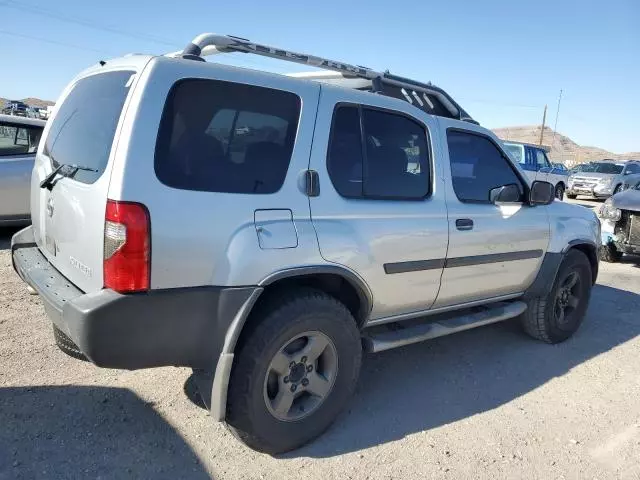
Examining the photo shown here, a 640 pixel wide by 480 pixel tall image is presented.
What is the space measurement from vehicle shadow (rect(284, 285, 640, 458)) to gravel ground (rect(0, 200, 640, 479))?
0.01 meters

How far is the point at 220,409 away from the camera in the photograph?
254 cm

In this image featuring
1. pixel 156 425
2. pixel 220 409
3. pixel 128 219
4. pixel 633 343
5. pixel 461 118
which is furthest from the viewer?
pixel 633 343

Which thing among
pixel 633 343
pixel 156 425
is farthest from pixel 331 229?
pixel 633 343

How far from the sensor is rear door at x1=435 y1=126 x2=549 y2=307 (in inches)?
140

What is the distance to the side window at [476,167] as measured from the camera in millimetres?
3652

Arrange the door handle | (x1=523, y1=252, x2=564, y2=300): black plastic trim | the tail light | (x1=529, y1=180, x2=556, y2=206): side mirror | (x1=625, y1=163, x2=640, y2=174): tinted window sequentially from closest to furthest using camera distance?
1. the tail light
2. the door handle
3. (x1=529, y1=180, x2=556, y2=206): side mirror
4. (x1=523, y1=252, x2=564, y2=300): black plastic trim
5. (x1=625, y1=163, x2=640, y2=174): tinted window

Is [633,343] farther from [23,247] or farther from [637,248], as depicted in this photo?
[23,247]

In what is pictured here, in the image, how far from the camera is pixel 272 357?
2658 millimetres

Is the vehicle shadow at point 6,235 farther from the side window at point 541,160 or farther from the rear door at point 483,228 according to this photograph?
the side window at point 541,160

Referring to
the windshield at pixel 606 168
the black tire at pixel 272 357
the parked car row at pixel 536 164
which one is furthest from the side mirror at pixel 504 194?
the windshield at pixel 606 168

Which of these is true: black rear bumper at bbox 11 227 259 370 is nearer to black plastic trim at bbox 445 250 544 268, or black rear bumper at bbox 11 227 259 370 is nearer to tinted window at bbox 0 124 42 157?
black plastic trim at bbox 445 250 544 268

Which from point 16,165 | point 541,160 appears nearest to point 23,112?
point 16,165

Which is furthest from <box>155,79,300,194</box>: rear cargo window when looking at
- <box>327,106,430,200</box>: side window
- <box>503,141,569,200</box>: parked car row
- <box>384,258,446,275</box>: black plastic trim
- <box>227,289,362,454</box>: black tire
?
<box>503,141,569,200</box>: parked car row

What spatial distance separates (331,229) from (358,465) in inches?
50.2
